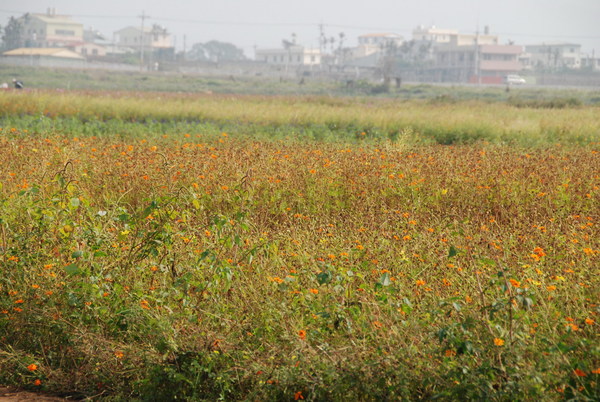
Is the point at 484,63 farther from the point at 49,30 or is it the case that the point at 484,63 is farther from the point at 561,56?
the point at 49,30

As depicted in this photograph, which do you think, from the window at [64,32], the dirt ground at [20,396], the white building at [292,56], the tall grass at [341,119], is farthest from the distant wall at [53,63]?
the dirt ground at [20,396]

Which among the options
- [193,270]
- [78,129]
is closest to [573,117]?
[78,129]

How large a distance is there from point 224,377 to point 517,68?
102m

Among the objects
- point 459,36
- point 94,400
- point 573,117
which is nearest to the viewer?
point 94,400

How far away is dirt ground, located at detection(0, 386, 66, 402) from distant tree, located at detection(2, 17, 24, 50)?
100m

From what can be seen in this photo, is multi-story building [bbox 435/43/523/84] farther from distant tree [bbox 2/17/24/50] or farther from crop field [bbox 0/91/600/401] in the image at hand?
crop field [bbox 0/91/600/401]

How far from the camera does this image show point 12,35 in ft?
315

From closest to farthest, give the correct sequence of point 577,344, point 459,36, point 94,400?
point 577,344, point 94,400, point 459,36

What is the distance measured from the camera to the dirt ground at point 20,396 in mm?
3650

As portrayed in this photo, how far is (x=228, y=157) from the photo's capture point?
8.16m

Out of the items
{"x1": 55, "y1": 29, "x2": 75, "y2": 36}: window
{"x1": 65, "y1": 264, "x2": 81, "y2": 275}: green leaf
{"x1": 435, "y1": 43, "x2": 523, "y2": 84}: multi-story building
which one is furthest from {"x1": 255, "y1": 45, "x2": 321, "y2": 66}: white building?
{"x1": 65, "y1": 264, "x2": 81, "y2": 275}: green leaf

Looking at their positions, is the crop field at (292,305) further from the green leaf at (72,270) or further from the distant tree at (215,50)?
the distant tree at (215,50)

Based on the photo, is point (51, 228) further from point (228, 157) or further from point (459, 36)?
point (459, 36)

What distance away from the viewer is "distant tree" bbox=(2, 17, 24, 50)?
9544 centimetres
